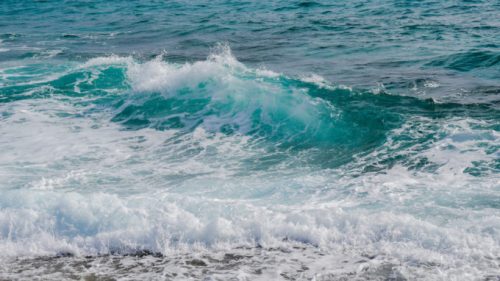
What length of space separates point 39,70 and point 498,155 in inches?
500

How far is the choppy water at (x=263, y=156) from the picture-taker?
575 cm

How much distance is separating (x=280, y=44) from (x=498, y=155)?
33.3ft

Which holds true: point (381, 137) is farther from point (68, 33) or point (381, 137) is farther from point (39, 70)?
point (68, 33)

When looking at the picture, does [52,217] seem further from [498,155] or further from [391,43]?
[391,43]

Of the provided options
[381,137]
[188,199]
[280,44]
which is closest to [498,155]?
[381,137]

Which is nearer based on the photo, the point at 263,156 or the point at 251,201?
the point at 251,201

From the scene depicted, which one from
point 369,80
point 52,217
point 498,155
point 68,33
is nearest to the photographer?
point 52,217

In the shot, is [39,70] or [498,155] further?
[39,70]

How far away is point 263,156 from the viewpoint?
918cm

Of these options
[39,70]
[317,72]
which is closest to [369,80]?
[317,72]

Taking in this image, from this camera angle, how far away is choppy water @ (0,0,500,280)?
575 centimetres

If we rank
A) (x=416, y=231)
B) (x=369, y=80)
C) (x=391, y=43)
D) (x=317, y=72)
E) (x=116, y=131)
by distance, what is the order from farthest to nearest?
(x=391, y=43), (x=317, y=72), (x=369, y=80), (x=116, y=131), (x=416, y=231)

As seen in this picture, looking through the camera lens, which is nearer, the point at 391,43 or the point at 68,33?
the point at 391,43

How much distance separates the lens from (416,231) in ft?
19.2
